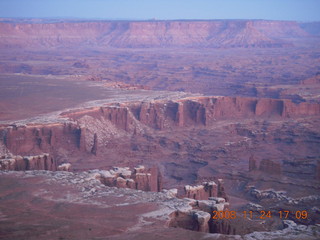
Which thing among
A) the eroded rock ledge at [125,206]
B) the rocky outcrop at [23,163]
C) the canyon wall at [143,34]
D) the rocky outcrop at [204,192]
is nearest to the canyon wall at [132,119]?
the rocky outcrop at [23,163]

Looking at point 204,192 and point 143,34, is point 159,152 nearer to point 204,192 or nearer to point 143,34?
point 204,192

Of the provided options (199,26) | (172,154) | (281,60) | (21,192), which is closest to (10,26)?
(199,26)

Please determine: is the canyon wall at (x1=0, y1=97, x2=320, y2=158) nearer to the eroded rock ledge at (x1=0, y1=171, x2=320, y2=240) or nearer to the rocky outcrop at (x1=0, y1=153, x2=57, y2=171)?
the rocky outcrop at (x1=0, y1=153, x2=57, y2=171)

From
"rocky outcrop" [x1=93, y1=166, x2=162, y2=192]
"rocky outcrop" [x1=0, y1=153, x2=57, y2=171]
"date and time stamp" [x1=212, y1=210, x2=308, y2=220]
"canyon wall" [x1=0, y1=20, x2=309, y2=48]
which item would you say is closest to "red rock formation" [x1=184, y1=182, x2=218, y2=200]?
"date and time stamp" [x1=212, y1=210, x2=308, y2=220]

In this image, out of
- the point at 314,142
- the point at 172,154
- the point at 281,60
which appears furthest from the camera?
the point at 281,60

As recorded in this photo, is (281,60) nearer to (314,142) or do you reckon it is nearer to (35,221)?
(314,142)

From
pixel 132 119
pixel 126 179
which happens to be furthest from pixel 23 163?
pixel 132 119

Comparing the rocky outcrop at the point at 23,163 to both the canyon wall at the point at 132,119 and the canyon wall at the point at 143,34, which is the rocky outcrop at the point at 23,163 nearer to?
the canyon wall at the point at 132,119
